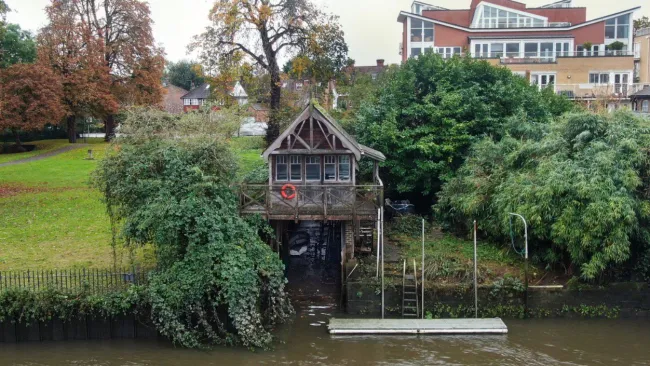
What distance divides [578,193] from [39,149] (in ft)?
162

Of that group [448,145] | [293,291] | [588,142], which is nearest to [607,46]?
[448,145]

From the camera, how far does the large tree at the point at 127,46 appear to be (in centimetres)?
5941

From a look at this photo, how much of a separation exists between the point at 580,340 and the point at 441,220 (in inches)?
454

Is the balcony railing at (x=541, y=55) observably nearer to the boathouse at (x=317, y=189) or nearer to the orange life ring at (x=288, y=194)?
the boathouse at (x=317, y=189)

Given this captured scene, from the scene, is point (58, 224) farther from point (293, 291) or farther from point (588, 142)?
point (588, 142)

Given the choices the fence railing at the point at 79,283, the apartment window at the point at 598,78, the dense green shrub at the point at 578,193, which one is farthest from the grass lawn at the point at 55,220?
the apartment window at the point at 598,78

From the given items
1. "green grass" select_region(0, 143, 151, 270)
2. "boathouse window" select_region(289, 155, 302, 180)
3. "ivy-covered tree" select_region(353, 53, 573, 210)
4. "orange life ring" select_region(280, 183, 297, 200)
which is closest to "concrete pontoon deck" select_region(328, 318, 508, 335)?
"orange life ring" select_region(280, 183, 297, 200)

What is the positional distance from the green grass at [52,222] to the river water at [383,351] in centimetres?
555

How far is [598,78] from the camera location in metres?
49.9

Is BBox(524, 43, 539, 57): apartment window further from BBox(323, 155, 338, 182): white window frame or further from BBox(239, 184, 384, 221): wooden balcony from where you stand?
BBox(239, 184, 384, 221): wooden balcony

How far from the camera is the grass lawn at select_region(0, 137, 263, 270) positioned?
85.7 feet

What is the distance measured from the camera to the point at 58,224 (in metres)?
31.8

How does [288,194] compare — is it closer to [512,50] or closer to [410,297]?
[410,297]

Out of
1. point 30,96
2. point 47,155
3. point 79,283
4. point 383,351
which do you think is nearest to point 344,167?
point 383,351
